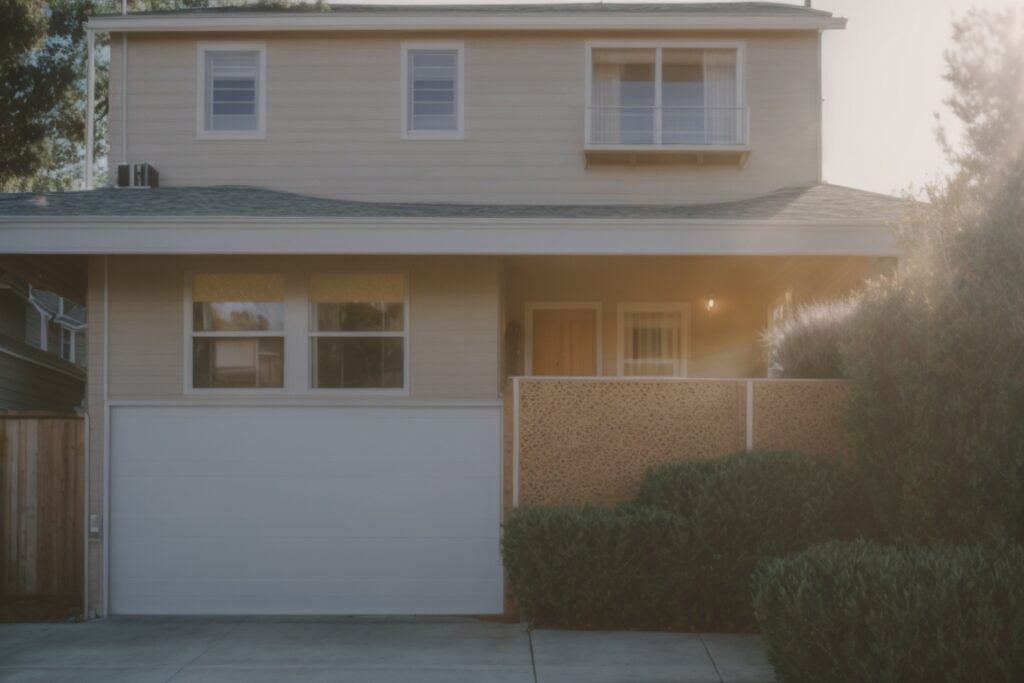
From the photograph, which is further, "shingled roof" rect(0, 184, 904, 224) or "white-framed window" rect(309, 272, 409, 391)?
"white-framed window" rect(309, 272, 409, 391)

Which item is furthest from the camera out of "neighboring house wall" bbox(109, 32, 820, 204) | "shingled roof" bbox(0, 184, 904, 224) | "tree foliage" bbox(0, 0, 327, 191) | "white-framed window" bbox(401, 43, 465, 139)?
"tree foliage" bbox(0, 0, 327, 191)

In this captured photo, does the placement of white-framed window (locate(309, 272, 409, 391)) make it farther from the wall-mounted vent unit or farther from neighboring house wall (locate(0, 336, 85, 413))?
neighboring house wall (locate(0, 336, 85, 413))

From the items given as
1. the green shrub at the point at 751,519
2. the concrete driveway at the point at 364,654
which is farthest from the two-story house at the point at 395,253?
the green shrub at the point at 751,519

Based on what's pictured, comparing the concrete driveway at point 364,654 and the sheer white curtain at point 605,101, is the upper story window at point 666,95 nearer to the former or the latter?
the sheer white curtain at point 605,101

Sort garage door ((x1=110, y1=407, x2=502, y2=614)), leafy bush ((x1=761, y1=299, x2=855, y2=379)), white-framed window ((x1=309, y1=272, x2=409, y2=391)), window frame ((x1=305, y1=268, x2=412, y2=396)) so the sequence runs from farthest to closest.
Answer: white-framed window ((x1=309, y1=272, x2=409, y2=391)) → window frame ((x1=305, y1=268, x2=412, y2=396)) → garage door ((x1=110, y1=407, x2=502, y2=614)) → leafy bush ((x1=761, y1=299, x2=855, y2=379))

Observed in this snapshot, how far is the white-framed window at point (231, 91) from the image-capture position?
44.5ft

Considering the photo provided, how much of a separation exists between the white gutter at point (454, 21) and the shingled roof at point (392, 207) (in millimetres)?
2024

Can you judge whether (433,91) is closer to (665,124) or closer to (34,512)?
(665,124)

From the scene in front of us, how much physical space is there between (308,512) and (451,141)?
188 inches

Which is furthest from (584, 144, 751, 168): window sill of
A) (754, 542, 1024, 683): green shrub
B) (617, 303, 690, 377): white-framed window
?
(754, 542, 1024, 683): green shrub

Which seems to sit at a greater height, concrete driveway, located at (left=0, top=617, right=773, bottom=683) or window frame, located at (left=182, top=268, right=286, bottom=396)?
window frame, located at (left=182, top=268, right=286, bottom=396)

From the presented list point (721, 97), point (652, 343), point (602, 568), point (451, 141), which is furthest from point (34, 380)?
→ point (602, 568)

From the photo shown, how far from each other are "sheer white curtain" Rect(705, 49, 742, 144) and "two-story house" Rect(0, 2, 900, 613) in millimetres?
32

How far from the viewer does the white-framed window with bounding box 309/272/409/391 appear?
38.7 ft
